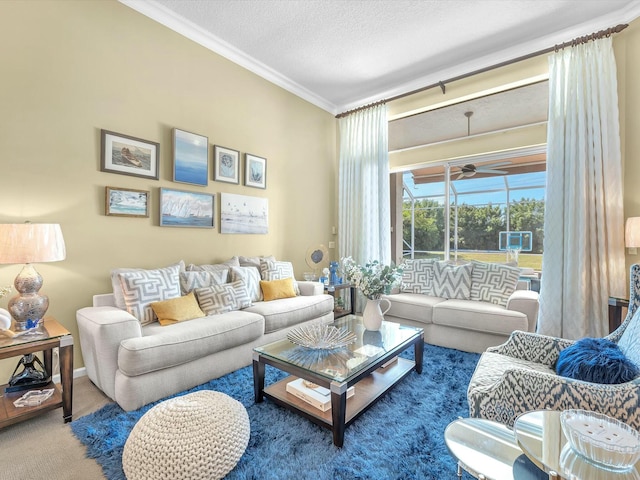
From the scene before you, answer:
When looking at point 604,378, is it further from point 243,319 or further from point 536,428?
point 243,319

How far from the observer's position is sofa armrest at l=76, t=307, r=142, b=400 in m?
1.94

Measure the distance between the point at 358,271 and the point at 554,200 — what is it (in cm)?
217

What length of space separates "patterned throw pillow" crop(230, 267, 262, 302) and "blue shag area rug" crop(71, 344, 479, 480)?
3.42 feet

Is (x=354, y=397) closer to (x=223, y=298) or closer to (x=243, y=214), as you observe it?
(x=223, y=298)

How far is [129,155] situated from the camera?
2.71m

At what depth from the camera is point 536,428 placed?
1066 millimetres

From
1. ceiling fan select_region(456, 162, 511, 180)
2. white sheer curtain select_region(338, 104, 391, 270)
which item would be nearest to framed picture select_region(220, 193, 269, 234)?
white sheer curtain select_region(338, 104, 391, 270)

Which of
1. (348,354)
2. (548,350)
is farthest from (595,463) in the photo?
(348,354)

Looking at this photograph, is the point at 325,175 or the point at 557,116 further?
the point at 325,175

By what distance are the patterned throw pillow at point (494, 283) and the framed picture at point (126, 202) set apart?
135 inches

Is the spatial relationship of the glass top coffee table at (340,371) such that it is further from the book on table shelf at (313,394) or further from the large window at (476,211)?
the large window at (476,211)

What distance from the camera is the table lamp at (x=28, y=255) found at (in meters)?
1.80

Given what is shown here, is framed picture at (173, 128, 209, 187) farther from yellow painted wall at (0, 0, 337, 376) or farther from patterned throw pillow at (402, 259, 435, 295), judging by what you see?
patterned throw pillow at (402, 259, 435, 295)

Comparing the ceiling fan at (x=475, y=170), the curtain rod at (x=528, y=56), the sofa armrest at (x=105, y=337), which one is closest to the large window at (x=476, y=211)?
the ceiling fan at (x=475, y=170)
